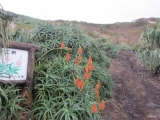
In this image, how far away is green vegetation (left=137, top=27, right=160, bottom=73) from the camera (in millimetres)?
7274

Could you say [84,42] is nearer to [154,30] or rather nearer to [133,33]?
[154,30]

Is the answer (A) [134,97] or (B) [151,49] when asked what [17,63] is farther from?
(B) [151,49]

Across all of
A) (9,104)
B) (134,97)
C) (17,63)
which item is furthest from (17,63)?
(134,97)

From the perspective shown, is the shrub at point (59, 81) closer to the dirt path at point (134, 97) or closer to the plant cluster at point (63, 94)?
the plant cluster at point (63, 94)

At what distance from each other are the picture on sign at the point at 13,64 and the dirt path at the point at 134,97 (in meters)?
1.71

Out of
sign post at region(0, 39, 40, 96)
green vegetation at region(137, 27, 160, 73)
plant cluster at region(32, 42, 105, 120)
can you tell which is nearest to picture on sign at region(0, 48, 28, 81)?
sign post at region(0, 39, 40, 96)

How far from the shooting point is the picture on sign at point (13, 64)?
10.1 feet

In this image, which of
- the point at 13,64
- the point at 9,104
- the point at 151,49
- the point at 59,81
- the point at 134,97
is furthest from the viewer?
the point at 151,49

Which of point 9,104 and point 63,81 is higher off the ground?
point 63,81

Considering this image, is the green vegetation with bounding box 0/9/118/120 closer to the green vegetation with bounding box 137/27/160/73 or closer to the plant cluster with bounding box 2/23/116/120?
the plant cluster with bounding box 2/23/116/120

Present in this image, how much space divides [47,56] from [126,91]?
8.67 ft

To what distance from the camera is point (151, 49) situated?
763cm

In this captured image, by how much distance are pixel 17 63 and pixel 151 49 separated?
18.2ft

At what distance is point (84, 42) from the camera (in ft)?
16.0
